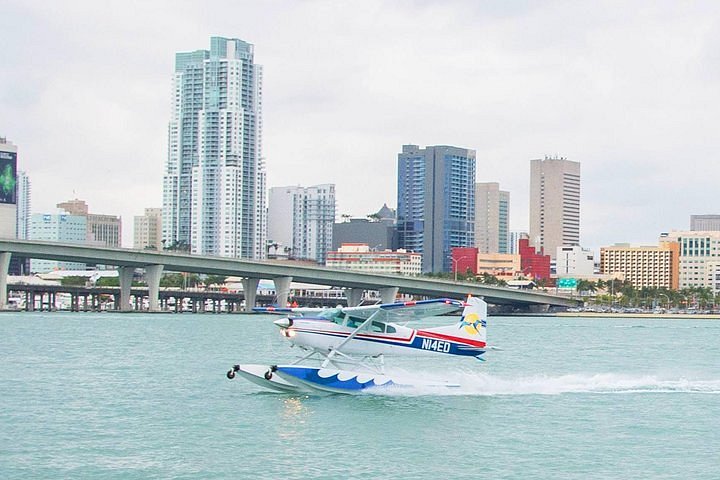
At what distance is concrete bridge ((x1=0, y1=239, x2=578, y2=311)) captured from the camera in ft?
408

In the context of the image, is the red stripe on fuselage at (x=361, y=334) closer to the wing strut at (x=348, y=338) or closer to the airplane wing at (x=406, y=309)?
the wing strut at (x=348, y=338)

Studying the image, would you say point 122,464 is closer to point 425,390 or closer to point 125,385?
point 425,390

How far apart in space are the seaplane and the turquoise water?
550 millimetres

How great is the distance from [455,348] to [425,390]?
1746 millimetres

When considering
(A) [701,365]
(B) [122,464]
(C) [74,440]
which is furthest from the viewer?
(A) [701,365]

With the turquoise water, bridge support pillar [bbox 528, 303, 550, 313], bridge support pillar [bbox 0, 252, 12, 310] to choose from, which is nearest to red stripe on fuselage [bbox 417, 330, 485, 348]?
the turquoise water

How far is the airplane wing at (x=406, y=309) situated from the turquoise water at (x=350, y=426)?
2.67 metres

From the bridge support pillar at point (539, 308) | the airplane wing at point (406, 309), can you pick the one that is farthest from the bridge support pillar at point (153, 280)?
the airplane wing at point (406, 309)

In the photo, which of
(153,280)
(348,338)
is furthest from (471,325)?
(153,280)

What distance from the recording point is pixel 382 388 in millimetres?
39469

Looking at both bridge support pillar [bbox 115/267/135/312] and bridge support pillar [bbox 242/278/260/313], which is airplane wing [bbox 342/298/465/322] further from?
bridge support pillar [bbox 242/278/260/313]

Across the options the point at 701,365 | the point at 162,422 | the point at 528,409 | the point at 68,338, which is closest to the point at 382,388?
the point at 528,409

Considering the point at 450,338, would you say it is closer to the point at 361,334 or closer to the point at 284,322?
the point at 361,334

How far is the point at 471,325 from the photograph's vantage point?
134 feet
